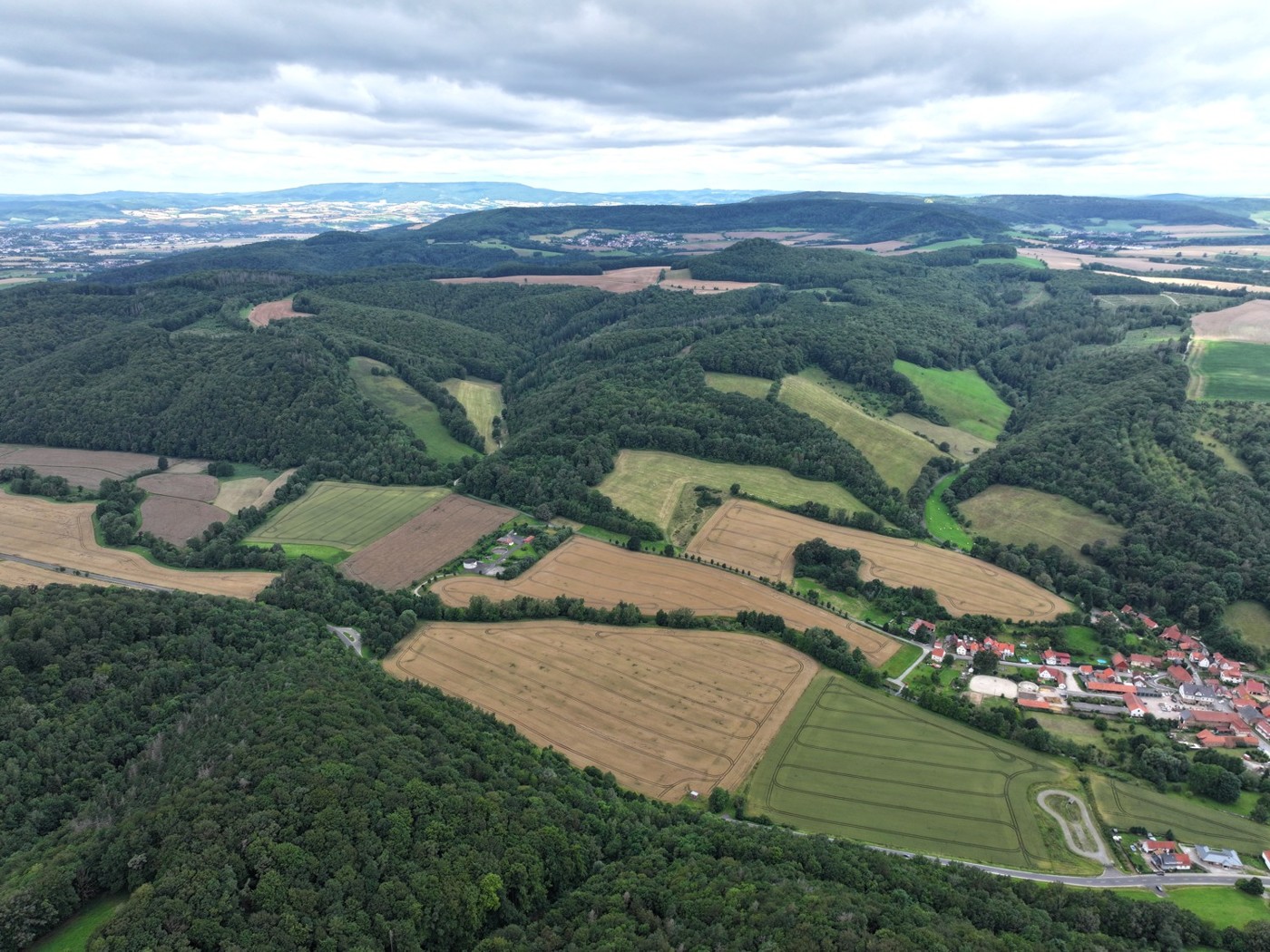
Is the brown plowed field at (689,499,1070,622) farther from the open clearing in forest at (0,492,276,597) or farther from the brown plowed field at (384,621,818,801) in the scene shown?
the open clearing in forest at (0,492,276,597)

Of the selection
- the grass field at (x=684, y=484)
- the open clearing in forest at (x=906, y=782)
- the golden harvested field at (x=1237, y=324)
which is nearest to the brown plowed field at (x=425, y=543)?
the grass field at (x=684, y=484)

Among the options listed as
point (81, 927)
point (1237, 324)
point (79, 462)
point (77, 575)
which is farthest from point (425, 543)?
point (1237, 324)

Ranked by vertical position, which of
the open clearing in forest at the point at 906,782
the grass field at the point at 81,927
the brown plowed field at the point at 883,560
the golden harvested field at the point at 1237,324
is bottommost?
the open clearing in forest at the point at 906,782

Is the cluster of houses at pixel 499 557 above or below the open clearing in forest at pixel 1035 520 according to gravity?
below

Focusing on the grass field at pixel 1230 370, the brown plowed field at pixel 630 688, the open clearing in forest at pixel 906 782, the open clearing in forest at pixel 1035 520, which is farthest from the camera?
the grass field at pixel 1230 370

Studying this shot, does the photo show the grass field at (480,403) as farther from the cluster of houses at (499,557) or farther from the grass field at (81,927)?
the grass field at (81,927)

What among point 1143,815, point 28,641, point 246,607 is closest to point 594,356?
point 246,607

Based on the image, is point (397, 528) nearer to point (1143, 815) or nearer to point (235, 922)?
point (235, 922)
